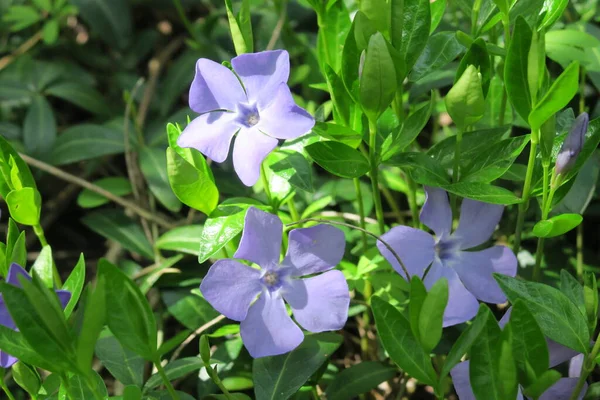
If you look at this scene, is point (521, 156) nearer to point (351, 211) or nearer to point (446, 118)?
point (351, 211)

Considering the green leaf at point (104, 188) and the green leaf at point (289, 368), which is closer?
the green leaf at point (289, 368)

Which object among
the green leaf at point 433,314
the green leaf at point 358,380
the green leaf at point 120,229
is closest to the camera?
the green leaf at point 433,314

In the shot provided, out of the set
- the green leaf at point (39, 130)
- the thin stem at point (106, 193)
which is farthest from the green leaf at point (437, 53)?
the green leaf at point (39, 130)

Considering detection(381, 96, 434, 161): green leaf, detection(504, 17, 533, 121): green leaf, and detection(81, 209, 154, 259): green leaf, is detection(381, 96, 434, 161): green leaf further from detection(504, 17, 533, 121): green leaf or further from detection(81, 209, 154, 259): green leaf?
detection(81, 209, 154, 259): green leaf

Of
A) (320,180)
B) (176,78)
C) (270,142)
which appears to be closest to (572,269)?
(320,180)

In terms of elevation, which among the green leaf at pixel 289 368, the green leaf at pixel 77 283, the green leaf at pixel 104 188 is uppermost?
the green leaf at pixel 77 283

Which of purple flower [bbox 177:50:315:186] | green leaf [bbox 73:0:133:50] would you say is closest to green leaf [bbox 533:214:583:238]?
purple flower [bbox 177:50:315:186]

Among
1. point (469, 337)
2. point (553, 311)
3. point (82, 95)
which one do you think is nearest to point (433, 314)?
point (469, 337)

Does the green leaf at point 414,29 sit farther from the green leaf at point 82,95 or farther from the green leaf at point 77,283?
the green leaf at point 82,95
